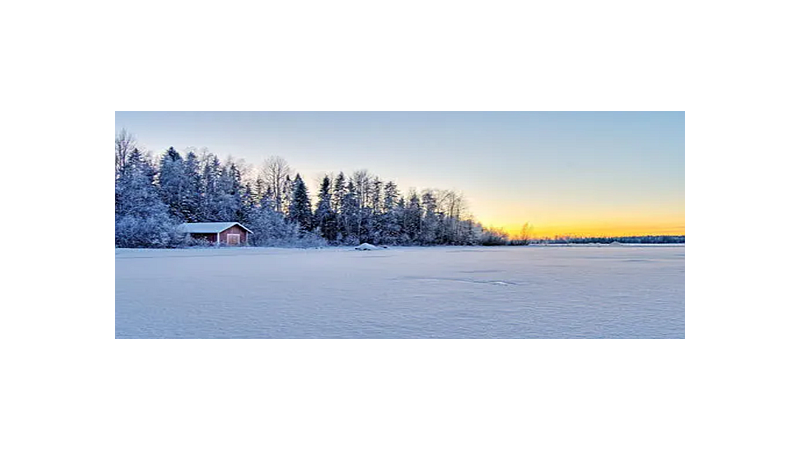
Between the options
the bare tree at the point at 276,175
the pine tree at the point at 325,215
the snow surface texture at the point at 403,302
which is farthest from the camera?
the pine tree at the point at 325,215

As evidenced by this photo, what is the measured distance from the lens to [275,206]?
1222 centimetres

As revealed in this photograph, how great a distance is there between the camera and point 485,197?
842 centimetres

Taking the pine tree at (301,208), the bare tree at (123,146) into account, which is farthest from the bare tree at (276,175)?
the bare tree at (123,146)

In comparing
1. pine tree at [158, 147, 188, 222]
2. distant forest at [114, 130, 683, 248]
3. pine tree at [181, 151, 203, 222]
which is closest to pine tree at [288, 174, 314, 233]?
distant forest at [114, 130, 683, 248]

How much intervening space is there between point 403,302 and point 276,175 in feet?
19.5

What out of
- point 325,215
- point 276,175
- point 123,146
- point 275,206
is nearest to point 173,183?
point 275,206

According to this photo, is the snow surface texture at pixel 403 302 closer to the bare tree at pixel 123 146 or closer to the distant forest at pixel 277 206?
the distant forest at pixel 277 206

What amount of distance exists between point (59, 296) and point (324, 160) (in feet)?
16.3

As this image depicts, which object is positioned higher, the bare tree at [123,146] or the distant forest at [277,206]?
the bare tree at [123,146]

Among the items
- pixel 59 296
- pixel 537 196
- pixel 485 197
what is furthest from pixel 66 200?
pixel 537 196

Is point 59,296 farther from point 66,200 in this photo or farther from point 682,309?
point 682,309

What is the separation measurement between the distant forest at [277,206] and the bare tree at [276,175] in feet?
0.07

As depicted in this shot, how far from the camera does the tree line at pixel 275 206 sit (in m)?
9.80
